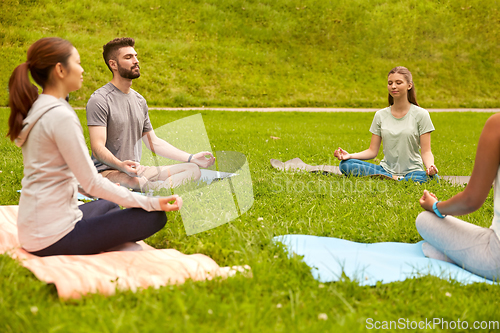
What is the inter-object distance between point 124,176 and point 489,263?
13.2 feet

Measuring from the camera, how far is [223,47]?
78.9 feet

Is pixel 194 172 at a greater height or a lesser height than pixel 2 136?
greater

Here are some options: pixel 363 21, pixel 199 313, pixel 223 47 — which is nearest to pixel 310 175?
pixel 199 313

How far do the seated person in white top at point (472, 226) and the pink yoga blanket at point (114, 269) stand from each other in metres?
1.62

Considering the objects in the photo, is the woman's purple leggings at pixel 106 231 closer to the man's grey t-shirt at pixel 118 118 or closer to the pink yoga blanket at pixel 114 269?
the pink yoga blanket at pixel 114 269

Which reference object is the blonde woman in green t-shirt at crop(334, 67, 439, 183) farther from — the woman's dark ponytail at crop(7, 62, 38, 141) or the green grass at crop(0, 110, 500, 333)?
the woman's dark ponytail at crop(7, 62, 38, 141)

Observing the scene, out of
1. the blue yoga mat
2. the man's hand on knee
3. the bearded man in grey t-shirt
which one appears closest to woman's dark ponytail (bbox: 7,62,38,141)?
the bearded man in grey t-shirt

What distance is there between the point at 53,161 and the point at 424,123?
5.03 m

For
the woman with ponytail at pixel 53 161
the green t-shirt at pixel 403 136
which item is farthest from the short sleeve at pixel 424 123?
the woman with ponytail at pixel 53 161

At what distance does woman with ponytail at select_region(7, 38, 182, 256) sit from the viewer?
2.79 meters

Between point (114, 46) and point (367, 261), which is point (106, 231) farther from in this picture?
point (114, 46)

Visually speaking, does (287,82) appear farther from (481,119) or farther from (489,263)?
(489,263)

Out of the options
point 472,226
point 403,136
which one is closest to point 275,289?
point 472,226

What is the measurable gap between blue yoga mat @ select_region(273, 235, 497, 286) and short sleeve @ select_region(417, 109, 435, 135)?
268cm
